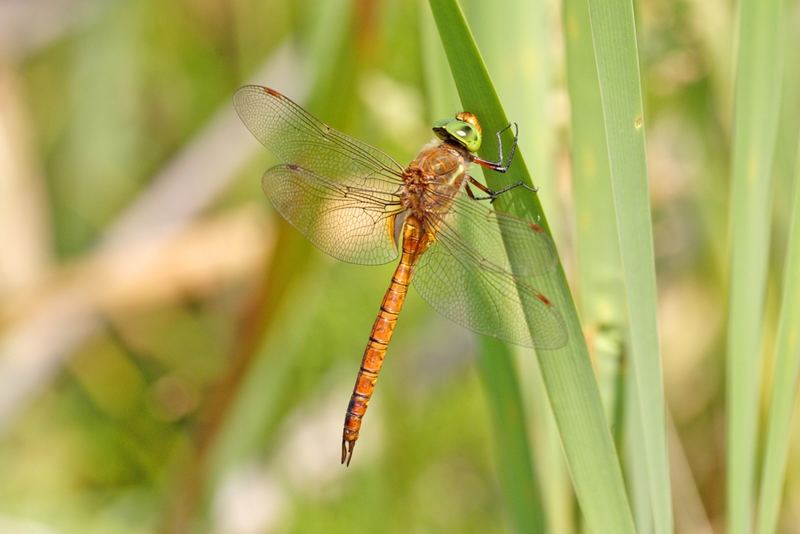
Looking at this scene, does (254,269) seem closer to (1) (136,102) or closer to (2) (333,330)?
(2) (333,330)

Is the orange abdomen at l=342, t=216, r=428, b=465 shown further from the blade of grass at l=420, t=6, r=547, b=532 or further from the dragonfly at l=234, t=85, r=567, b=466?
the blade of grass at l=420, t=6, r=547, b=532

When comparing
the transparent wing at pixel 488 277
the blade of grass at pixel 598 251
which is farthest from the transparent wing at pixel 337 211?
the blade of grass at pixel 598 251

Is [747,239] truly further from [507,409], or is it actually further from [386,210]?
[386,210]

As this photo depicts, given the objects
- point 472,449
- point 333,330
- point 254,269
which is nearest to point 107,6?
point 254,269

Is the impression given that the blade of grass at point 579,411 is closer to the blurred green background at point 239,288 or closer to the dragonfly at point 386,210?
the dragonfly at point 386,210

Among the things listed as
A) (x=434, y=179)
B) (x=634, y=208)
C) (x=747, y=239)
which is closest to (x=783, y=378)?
(x=747, y=239)
